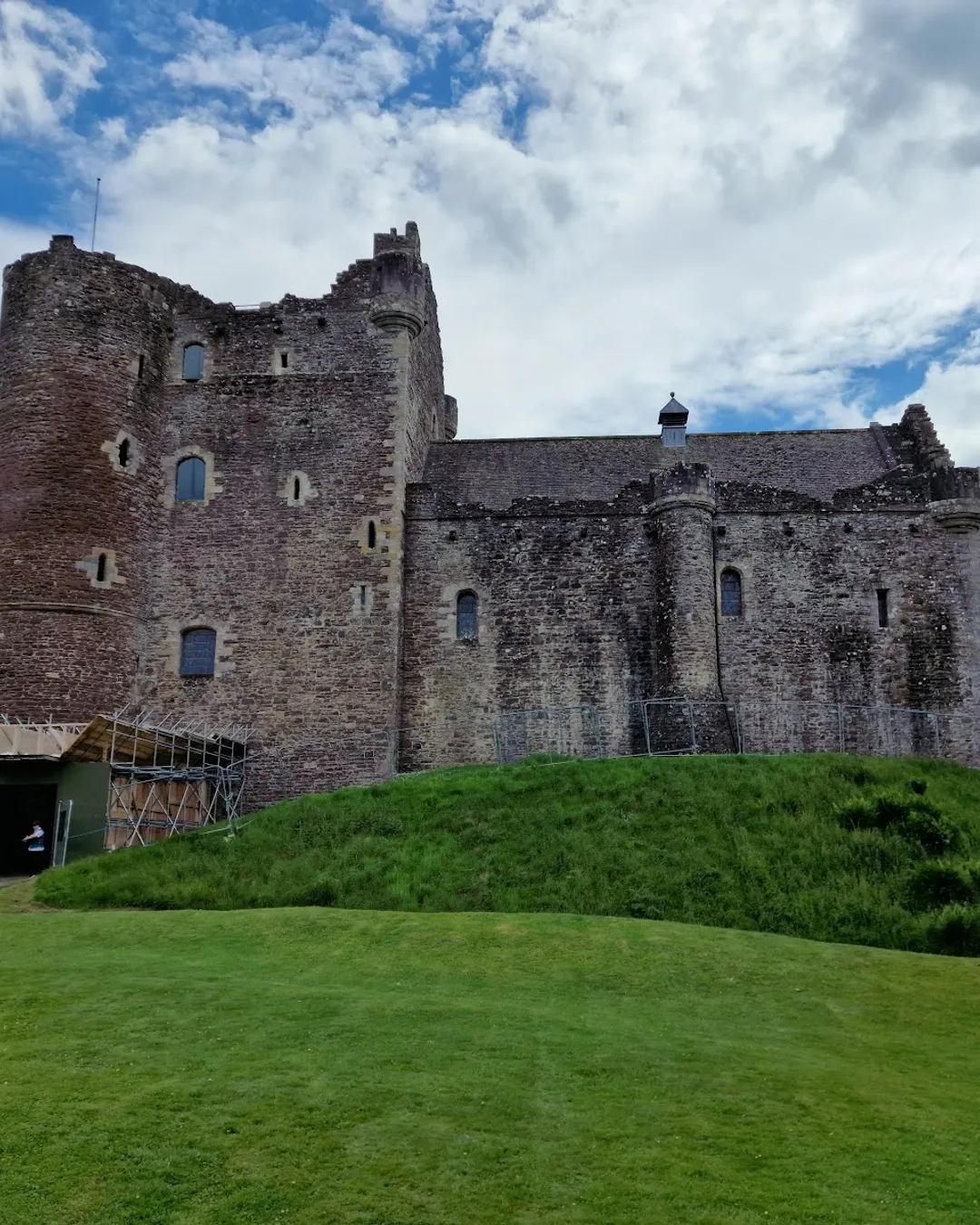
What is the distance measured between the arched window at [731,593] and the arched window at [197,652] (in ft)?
42.5

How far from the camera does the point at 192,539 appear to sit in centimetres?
2981

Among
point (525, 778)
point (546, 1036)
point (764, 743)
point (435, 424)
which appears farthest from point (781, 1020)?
point (435, 424)

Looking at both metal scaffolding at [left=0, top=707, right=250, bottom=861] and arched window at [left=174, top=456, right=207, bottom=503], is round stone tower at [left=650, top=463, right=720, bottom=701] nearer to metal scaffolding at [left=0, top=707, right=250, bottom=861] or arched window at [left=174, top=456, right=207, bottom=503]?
metal scaffolding at [left=0, top=707, right=250, bottom=861]

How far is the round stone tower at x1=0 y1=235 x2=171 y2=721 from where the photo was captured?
2702 centimetres

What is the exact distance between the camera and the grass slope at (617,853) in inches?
717

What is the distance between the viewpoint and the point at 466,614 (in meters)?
29.7

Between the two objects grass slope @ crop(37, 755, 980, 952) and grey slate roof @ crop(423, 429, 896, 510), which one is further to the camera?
grey slate roof @ crop(423, 429, 896, 510)

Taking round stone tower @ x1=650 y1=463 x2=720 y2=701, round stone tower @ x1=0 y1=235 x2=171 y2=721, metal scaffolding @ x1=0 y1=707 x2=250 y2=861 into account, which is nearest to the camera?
metal scaffolding @ x1=0 y1=707 x2=250 y2=861

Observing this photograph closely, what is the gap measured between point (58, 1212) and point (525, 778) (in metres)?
16.1

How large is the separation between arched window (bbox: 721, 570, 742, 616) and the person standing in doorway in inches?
658

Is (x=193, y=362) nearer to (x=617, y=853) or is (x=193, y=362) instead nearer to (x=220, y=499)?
(x=220, y=499)

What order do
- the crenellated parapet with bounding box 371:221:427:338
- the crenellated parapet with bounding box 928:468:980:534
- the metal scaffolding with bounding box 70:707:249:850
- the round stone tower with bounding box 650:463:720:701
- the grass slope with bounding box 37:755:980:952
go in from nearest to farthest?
the grass slope with bounding box 37:755:980:952 < the metal scaffolding with bounding box 70:707:249:850 < the round stone tower with bounding box 650:463:720:701 < the crenellated parapet with bounding box 928:468:980:534 < the crenellated parapet with bounding box 371:221:427:338

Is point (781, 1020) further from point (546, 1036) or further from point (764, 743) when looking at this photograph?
point (764, 743)

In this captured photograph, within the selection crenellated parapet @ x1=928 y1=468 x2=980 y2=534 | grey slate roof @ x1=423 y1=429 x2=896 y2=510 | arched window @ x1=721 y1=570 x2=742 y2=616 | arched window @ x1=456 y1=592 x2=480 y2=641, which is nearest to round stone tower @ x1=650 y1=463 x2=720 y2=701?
arched window @ x1=721 y1=570 x2=742 y2=616
